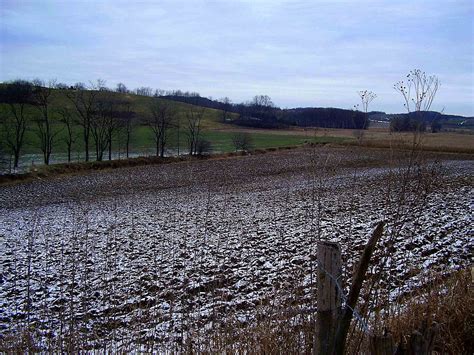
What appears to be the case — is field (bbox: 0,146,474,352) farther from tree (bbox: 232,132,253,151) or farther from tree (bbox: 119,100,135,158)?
tree (bbox: 232,132,253,151)

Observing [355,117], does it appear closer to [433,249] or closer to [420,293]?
[420,293]

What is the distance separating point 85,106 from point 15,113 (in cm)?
910

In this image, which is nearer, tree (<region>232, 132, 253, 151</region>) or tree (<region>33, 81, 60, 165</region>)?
tree (<region>33, 81, 60, 165</region>)

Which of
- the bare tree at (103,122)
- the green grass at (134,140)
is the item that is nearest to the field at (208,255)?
the green grass at (134,140)

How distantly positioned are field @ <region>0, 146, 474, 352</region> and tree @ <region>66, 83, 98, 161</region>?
27971mm

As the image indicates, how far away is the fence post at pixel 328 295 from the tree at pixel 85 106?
175 feet

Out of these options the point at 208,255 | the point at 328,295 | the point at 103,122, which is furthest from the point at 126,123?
the point at 328,295

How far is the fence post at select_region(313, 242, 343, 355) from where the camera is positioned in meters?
3.02

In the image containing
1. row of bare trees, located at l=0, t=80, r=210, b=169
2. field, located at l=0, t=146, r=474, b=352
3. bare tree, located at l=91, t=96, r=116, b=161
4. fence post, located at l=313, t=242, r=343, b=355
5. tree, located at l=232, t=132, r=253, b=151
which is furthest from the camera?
tree, located at l=232, t=132, r=253, b=151

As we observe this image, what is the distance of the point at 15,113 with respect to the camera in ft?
173

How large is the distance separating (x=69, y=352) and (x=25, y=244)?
12.2m

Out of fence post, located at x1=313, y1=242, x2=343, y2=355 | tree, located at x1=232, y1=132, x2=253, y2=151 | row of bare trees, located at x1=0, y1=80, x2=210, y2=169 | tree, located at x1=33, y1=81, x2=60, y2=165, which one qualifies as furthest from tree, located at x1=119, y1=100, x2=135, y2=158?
fence post, located at x1=313, y1=242, x2=343, y2=355

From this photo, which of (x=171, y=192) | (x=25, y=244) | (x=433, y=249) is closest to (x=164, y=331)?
(x=433, y=249)

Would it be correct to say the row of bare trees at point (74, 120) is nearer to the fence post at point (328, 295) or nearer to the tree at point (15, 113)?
the tree at point (15, 113)
